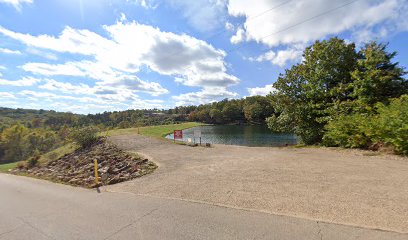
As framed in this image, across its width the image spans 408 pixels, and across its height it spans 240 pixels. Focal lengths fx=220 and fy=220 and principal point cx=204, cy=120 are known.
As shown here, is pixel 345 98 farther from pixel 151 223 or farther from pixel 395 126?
pixel 151 223

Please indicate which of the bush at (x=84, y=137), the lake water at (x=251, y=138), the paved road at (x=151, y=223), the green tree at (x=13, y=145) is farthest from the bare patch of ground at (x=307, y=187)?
the green tree at (x=13, y=145)

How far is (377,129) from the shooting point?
979 cm

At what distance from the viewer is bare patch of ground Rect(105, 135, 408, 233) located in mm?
4176

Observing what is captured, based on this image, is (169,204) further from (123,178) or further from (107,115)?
(107,115)

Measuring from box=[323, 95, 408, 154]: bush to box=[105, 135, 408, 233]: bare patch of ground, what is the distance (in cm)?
89

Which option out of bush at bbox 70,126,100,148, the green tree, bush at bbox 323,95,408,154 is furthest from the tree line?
the green tree

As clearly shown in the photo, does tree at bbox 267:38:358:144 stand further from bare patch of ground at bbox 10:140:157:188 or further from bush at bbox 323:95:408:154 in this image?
bare patch of ground at bbox 10:140:157:188

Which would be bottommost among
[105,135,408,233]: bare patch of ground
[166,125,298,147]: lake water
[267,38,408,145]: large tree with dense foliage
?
[166,125,298,147]: lake water

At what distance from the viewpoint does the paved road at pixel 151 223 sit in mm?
3657

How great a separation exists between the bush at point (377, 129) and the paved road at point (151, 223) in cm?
720

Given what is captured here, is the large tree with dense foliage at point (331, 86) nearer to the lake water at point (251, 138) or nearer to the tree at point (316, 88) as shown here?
the tree at point (316, 88)

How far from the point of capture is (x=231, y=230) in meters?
3.89

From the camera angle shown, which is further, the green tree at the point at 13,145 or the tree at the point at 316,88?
the green tree at the point at 13,145

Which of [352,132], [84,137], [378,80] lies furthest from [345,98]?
[84,137]
